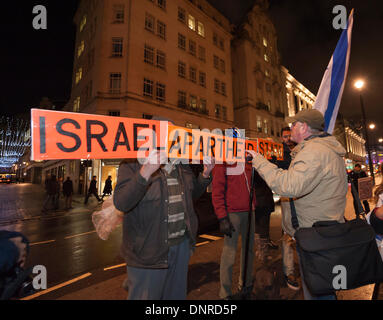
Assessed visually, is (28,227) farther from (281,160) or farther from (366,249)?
(366,249)

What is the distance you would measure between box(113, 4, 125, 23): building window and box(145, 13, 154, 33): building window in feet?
6.87

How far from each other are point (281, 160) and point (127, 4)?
68.8 feet

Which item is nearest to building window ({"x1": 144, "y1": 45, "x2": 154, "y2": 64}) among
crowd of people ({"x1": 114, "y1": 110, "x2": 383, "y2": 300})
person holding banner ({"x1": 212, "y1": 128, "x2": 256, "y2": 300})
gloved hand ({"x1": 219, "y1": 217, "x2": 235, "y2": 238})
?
person holding banner ({"x1": 212, "y1": 128, "x2": 256, "y2": 300})

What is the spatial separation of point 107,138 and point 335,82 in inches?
142

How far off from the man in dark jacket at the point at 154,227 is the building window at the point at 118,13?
20.8 m

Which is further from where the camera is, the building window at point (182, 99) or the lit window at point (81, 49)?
the lit window at point (81, 49)

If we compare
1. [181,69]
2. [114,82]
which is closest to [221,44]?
[181,69]

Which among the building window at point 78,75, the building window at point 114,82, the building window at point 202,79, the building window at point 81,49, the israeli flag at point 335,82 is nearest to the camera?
the israeli flag at point 335,82

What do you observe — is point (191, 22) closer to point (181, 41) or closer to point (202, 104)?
Result: point (181, 41)

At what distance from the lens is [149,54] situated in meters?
18.8

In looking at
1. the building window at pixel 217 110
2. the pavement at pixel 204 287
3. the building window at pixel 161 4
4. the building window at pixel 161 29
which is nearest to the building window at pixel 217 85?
the building window at pixel 217 110

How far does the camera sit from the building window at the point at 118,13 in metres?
17.6

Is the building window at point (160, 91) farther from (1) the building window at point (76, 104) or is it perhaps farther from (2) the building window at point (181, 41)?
(1) the building window at point (76, 104)

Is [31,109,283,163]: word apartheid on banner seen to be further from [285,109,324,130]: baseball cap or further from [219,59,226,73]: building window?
[219,59,226,73]: building window
